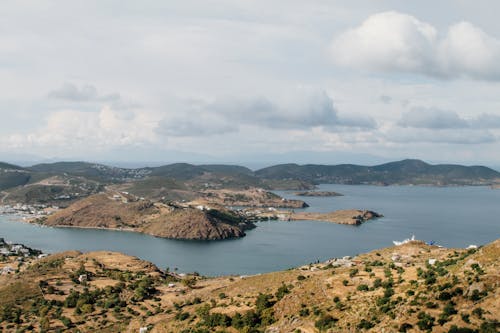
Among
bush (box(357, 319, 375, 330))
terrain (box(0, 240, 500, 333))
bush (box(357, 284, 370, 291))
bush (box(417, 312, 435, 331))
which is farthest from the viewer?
bush (box(357, 284, 370, 291))

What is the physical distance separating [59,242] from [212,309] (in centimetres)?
16393

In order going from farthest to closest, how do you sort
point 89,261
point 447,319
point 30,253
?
point 30,253, point 89,261, point 447,319

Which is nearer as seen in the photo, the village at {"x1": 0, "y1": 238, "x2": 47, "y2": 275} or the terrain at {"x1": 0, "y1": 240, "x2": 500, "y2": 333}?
the terrain at {"x1": 0, "y1": 240, "x2": 500, "y2": 333}

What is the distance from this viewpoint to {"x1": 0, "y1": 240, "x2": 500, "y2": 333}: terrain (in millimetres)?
37094

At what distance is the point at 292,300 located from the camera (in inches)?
1924

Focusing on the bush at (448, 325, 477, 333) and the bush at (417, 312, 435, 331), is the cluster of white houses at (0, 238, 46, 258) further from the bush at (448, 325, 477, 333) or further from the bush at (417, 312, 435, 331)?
the bush at (448, 325, 477, 333)

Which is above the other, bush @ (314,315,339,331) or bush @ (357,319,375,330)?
bush @ (357,319,375,330)

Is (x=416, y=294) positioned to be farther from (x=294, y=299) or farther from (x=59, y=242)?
(x=59, y=242)

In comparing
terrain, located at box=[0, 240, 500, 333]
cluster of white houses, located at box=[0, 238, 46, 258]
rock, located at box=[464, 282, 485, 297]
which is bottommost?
cluster of white houses, located at box=[0, 238, 46, 258]

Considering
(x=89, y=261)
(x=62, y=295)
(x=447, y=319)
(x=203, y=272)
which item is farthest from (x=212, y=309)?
(x=203, y=272)

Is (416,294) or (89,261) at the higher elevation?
(416,294)

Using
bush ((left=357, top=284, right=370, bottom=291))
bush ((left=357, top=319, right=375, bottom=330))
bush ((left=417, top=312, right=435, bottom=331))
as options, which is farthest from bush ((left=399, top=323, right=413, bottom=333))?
bush ((left=357, top=284, right=370, bottom=291))

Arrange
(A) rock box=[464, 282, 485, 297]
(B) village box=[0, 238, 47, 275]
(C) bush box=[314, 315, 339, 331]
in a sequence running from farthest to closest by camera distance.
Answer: (B) village box=[0, 238, 47, 275]
(C) bush box=[314, 315, 339, 331]
(A) rock box=[464, 282, 485, 297]

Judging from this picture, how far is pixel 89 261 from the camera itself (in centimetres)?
10738
